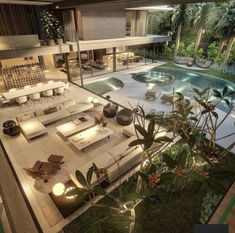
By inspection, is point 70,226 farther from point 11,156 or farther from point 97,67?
point 97,67

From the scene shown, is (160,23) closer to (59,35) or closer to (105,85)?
(105,85)

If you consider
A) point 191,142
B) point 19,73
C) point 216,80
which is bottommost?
point 216,80

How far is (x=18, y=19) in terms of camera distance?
12695 millimetres

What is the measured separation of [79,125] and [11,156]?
9.76ft

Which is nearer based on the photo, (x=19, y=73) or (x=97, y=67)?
(x=19, y=73)

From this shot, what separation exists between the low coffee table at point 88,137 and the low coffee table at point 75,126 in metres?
0.38

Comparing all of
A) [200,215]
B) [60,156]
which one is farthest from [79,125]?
[200,215]

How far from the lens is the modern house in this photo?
5121mm

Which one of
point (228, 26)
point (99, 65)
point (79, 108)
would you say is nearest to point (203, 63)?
point (228, 26)

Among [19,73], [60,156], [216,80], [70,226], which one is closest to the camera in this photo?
[70,226]

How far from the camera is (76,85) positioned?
14234mm

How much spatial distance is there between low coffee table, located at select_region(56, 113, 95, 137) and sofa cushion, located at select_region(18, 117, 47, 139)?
2.36 ft

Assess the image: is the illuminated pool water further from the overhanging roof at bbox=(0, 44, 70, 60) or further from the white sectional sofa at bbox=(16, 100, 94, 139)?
the white sectional sofa at bbox=(16, 100, 94, 139)

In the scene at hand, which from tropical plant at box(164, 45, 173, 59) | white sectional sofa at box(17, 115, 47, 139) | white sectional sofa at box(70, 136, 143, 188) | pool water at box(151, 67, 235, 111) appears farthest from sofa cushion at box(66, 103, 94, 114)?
tropical plant at box(164, 45, 173, 59)
